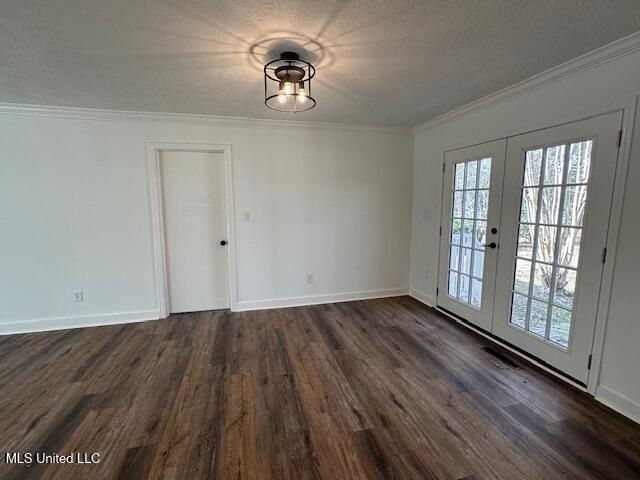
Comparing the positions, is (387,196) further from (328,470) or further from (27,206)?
(27,206)

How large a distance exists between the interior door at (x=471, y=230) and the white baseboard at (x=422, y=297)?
16 cm

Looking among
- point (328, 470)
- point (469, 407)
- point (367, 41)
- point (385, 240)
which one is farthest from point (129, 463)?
point (385, 240)

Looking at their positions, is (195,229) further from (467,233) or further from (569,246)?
(569,246)

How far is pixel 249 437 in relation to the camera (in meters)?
1.66

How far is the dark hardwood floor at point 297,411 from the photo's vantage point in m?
1.48

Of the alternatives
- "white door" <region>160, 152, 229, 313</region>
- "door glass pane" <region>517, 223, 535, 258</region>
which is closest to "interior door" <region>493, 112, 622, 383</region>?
"door glass pane" <region>517, 223, 535, 258</region>

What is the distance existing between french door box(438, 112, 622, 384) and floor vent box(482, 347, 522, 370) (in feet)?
0.61

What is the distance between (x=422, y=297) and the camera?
155 inches

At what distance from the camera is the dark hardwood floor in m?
1.48

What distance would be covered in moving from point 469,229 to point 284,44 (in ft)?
8.51

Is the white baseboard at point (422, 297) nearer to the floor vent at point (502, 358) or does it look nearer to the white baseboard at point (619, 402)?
the floor vent at point (502, 358)

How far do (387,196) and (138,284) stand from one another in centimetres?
342

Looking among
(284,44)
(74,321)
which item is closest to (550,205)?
(284,44)

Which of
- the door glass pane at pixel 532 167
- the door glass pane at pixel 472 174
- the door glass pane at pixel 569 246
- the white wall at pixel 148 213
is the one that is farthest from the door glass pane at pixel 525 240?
the white wall at pixel 148 213
